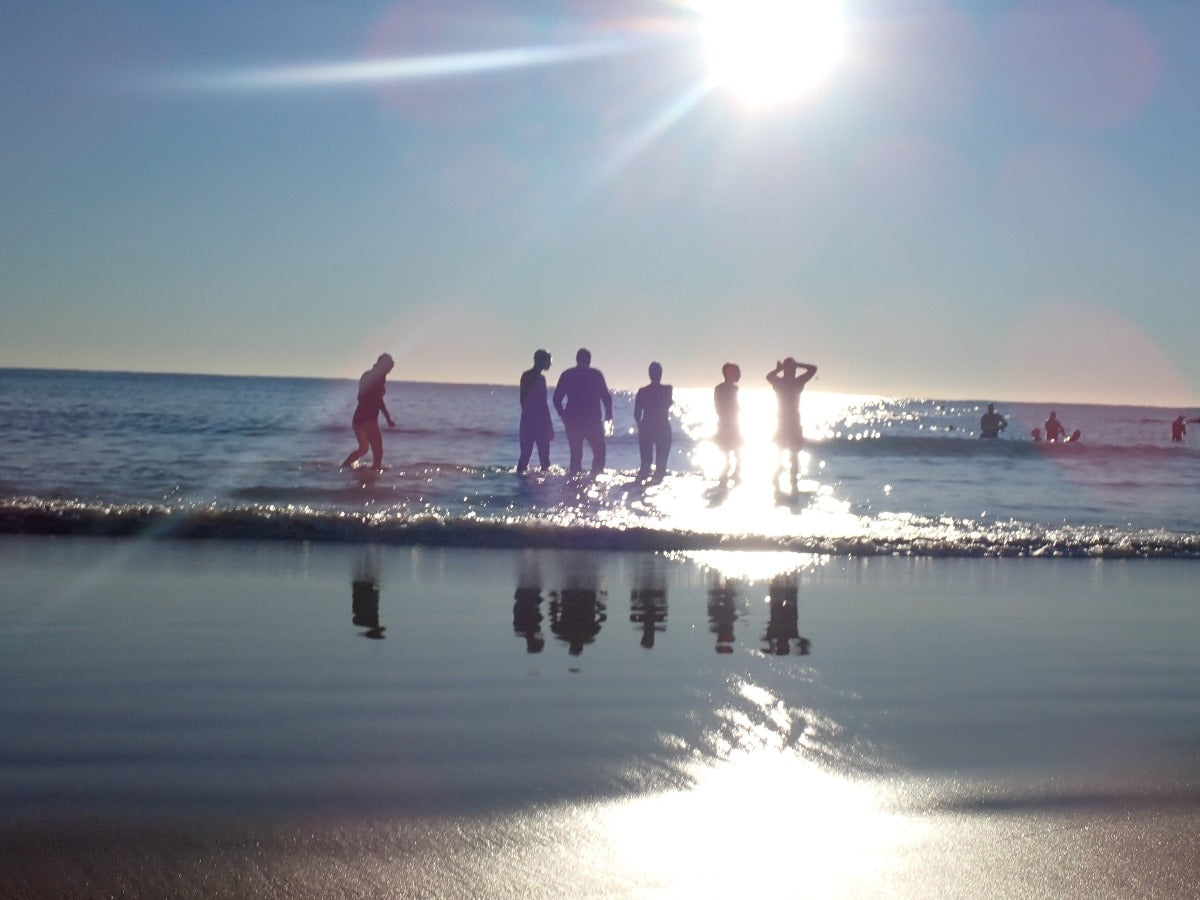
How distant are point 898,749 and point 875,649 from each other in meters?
1.86

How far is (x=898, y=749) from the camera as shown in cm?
438

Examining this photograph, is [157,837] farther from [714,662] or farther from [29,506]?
Answer: [29,506]

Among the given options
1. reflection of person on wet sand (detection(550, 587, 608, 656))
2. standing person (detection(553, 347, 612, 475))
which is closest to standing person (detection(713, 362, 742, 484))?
standing person (detection(553, 347, 612, 475))

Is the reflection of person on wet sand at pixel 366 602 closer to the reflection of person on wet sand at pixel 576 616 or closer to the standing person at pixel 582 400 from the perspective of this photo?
the reflection of person on wet sand at pixel 576 616

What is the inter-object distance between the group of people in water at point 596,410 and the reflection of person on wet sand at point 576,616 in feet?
29.9

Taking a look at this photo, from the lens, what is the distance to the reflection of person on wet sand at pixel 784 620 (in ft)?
20.5

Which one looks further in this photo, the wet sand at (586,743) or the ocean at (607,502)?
the ocean at (607,502)

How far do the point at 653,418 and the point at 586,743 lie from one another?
1430cm

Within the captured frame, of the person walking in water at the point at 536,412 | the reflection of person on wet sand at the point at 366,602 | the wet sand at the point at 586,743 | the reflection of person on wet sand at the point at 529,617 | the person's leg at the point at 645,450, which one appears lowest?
the wet sand at the point at 586,743

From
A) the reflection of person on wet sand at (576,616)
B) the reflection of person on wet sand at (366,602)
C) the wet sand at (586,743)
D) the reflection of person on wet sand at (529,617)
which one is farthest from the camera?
the reflection of person on wet sand at (366,602)

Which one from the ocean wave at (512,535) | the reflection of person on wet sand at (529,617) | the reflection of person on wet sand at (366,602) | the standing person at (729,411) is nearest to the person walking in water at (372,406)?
the standing person at (729,411)

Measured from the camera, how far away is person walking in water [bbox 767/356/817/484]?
17.3 metres

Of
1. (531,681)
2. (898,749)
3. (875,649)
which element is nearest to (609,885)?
(898,749)

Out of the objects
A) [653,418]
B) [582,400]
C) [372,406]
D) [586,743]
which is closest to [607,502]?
[582,400]
